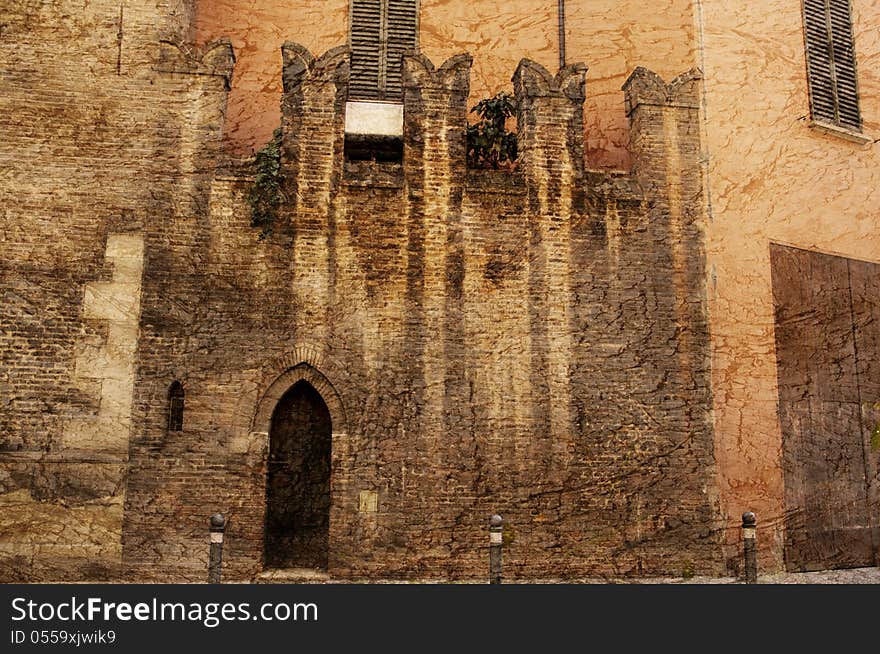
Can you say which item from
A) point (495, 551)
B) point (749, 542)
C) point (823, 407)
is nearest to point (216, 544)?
point (495, 551)

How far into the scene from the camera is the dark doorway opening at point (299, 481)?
9828 millimetres

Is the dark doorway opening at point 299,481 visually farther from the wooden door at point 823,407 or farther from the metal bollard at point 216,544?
the wooden door at point 823,407

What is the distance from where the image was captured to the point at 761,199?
37.3ft

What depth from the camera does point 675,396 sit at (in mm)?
10383

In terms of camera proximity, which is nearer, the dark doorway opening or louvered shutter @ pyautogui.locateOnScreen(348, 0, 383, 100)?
the dark doorway opening

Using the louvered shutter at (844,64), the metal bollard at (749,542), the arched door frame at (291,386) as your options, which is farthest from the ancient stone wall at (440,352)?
the louvered shutter at (844,64)

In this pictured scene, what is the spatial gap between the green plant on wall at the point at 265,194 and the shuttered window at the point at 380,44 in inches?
83.3

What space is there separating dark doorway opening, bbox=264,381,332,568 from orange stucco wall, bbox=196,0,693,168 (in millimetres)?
3770

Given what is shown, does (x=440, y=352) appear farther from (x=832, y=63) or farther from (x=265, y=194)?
(x=832, y=63)

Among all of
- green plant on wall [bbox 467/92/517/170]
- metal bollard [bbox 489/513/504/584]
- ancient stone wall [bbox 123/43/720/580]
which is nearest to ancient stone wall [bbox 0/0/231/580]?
ancient stone wall [bbox 123/43/720/580]

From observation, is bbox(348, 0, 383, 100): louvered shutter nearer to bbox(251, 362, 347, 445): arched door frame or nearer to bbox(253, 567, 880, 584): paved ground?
bbox(251, 362, 347, 445): arched door frame

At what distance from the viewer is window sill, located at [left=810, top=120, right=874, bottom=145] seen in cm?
1190

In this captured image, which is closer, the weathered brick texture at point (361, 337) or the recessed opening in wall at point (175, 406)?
the weathered brick texture at point (361, 337)

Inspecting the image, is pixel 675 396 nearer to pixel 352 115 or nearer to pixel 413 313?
pixel 413 313
